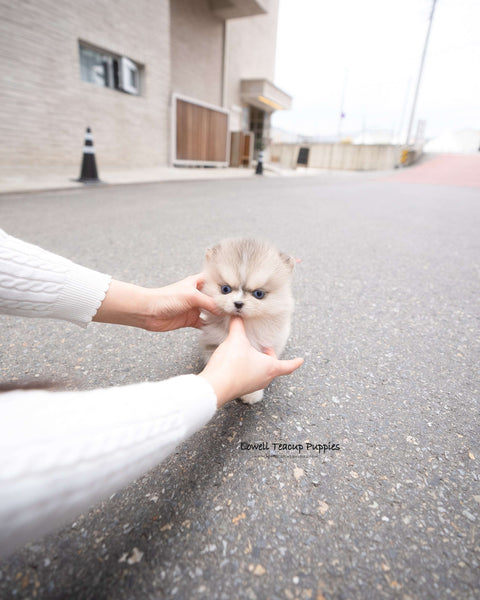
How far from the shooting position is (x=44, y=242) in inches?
116

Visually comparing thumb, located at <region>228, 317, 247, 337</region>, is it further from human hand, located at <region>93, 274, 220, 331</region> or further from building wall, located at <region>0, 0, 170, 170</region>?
building wall, located at <region>0, 0, 170, 170</region>

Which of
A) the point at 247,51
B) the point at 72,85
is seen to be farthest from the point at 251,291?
the point at 247,51

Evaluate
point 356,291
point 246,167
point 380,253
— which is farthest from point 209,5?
point 356,291

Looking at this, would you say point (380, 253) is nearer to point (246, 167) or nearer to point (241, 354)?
point (241, 354)

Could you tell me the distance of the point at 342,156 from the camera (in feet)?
89.7

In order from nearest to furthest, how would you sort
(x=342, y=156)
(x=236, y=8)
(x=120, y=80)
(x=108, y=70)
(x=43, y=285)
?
(x=43, y=285), (x=108, y=70), (x=120, y=80), (x=236, y=8), (x=342, y=156)

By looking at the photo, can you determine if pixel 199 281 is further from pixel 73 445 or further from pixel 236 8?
pixel 236 8

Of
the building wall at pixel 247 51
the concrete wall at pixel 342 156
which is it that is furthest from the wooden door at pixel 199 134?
the concrete wall at pixel 342 156

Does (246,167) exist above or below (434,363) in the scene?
above

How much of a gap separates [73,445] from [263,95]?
66.1ft

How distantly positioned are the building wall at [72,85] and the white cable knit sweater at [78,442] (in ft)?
26.0

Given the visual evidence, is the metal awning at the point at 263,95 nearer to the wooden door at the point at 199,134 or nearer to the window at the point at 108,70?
the wooden door at the point at 199,134

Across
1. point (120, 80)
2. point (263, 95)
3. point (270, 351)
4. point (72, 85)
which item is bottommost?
point (270, 351)

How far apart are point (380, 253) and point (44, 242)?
3.15 m
